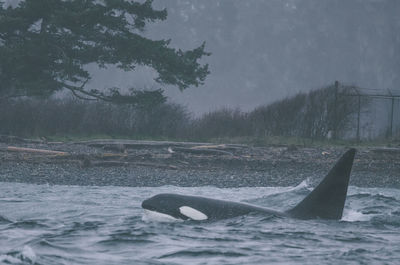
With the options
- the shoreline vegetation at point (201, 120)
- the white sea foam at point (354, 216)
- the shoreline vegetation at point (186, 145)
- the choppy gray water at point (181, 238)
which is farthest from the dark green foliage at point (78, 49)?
the white sea foam at point (354, 216)

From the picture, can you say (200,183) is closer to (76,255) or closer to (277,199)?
(277,199)

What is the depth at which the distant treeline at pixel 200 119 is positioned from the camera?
22516 millimetres

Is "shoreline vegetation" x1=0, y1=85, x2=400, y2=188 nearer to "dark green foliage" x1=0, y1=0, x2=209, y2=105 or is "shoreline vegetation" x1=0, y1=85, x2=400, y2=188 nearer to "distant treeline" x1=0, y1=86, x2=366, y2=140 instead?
"distant treeline" x1=0, y1=86, x2=366, y2=140

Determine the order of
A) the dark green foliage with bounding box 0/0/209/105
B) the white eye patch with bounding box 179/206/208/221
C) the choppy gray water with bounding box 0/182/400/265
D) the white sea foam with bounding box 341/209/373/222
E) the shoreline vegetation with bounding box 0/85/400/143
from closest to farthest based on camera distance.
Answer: the choppy gray water with bounding box 0/182/400/265
the white eye patch with bounding box 179/206/208/221
the white sea foam with bounding box 341/209/373/222
the dark green foliage with bounding box 0/0/209/105
the shoreline vegetation with bounding box 0/85/400/143

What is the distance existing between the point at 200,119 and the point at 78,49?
241 inches

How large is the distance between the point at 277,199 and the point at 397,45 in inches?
5351

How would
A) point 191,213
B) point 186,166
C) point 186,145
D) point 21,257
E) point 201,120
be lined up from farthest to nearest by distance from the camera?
point 201,120
point 186,145
point 186,166
point 191,213
point 21,257

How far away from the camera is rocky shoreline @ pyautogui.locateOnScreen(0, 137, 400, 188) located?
11445mm

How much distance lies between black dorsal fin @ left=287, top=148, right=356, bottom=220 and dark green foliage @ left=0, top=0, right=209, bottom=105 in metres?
15.3

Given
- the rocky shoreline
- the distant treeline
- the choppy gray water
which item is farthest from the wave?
the distant treeline

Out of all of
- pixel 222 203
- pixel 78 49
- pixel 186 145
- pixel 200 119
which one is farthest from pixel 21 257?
pixel 200 119

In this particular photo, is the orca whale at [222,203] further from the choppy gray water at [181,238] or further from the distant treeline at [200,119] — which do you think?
the distant treeline at [200,119]

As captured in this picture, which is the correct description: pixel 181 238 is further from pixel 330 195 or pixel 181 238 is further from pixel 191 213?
pixel 330 195

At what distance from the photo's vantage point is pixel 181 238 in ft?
17.9
